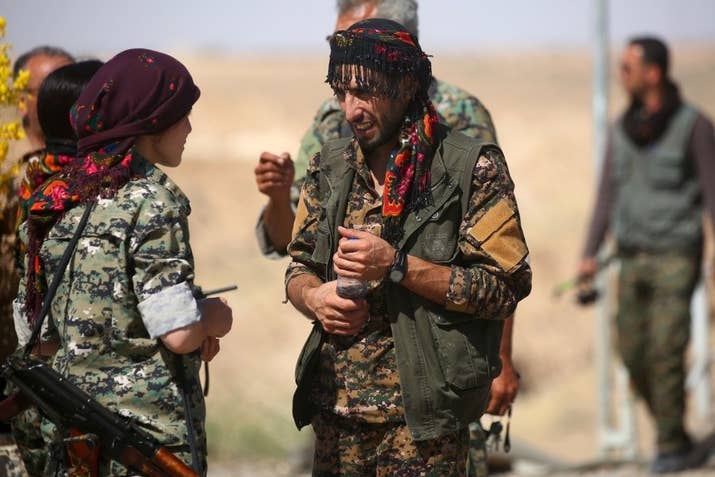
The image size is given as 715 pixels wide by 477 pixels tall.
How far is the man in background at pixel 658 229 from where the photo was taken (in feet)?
24.5

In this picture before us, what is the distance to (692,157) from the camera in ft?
24.6

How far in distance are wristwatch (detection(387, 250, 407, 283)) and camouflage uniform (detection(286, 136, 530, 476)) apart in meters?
0.14

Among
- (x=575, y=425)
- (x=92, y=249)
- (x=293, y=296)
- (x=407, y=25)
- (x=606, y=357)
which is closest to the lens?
(x=92, y=249)

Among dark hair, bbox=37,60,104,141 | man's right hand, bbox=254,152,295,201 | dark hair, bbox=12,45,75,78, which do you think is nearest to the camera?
dark hair, bbox=37,60,104,141

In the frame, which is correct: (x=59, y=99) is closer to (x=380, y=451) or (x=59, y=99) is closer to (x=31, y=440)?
(x=31, y=440)

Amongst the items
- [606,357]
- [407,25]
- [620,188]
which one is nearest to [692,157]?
[620,188]

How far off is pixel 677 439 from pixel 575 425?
3293 mm

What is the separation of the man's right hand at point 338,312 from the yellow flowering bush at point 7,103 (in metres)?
1.53

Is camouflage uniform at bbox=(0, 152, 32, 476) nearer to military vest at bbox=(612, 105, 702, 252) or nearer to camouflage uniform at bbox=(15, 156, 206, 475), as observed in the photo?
camouflage uniform at bbox=(15, 156, 206, 475)

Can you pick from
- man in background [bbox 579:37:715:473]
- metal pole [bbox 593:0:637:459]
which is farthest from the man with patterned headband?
metal pole [bbox 593:0:637:459]

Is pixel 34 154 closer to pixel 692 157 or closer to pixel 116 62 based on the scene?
pixel 116 62

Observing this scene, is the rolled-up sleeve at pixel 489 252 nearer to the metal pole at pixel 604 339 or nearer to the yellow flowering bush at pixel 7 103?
the yellow flowering bush at pixel 7 103

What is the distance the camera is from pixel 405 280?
328cm

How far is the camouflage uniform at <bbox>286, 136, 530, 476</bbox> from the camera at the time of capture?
3.37m
